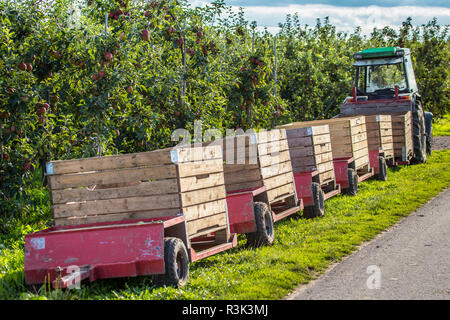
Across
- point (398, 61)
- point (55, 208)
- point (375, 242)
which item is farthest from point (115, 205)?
point (398, 61)

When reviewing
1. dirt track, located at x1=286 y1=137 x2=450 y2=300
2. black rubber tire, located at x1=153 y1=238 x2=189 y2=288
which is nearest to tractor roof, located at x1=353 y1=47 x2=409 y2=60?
dirt track, located at x1=286 y1=137 x2=450 y2=300

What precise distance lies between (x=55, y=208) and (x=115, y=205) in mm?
654

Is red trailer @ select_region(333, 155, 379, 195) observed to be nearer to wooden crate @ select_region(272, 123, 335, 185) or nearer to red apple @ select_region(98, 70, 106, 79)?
wooden crate @ select_region(272, 123, 335, 185)

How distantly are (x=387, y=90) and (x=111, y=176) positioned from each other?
12.0m

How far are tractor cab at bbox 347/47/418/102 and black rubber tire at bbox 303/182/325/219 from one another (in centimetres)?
674

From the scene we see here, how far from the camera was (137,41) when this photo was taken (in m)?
8.75

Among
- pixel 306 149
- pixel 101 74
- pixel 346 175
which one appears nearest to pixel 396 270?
pixel 306 149

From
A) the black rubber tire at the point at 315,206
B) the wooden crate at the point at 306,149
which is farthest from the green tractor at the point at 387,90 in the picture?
the black rubber tire at the point at 315,206

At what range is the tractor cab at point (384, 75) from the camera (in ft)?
53.8

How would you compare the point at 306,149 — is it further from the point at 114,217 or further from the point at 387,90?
the point at 387,90

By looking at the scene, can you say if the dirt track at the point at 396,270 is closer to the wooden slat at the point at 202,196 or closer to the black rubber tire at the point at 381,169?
the wooden slat at the point at 202,196

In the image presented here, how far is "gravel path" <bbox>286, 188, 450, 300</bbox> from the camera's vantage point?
224 inches

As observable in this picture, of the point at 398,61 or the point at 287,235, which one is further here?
the point at 398,61
